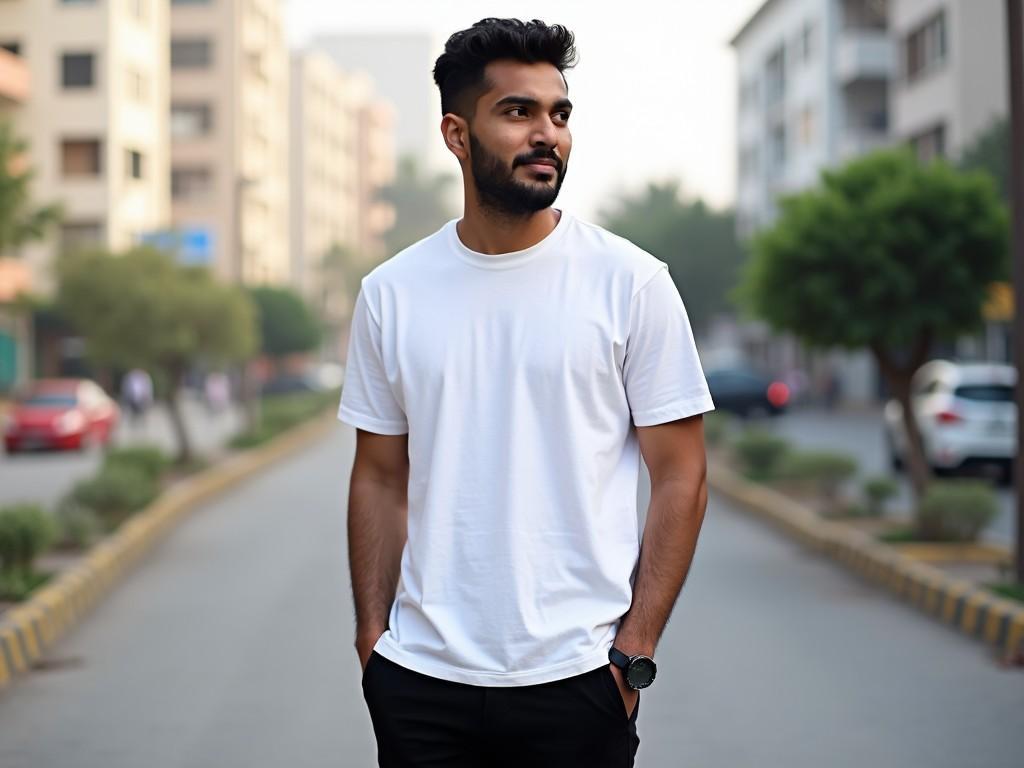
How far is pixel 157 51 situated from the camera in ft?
210

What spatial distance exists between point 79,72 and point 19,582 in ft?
171

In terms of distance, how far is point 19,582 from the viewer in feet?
34.3

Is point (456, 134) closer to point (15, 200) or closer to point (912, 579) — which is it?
point (912, 579)

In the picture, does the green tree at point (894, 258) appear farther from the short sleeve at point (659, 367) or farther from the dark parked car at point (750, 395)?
the dark parked car at point (750, 395)

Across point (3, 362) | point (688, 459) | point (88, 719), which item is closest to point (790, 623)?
point (88, 719)

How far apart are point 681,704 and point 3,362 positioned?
5084cm

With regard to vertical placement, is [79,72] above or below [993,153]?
above

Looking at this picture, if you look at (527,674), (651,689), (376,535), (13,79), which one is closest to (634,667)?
(527,674)

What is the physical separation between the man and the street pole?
7910mm

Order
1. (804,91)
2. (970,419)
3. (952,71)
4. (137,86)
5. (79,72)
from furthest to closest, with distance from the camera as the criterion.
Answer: (804,91) → (137,86) → (79,72) → (952,71) → (970,419)

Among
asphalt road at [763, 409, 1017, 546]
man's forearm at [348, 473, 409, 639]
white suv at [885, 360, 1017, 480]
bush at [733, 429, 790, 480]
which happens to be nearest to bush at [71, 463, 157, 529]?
asphalt road at [763, 409, 1017, 546]

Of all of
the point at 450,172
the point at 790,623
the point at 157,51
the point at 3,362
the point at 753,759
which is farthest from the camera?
the point at 450,172

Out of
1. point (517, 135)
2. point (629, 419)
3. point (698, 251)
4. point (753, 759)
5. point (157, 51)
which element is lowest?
point (753, 759)

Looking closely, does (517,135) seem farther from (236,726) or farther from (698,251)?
(698,251)
